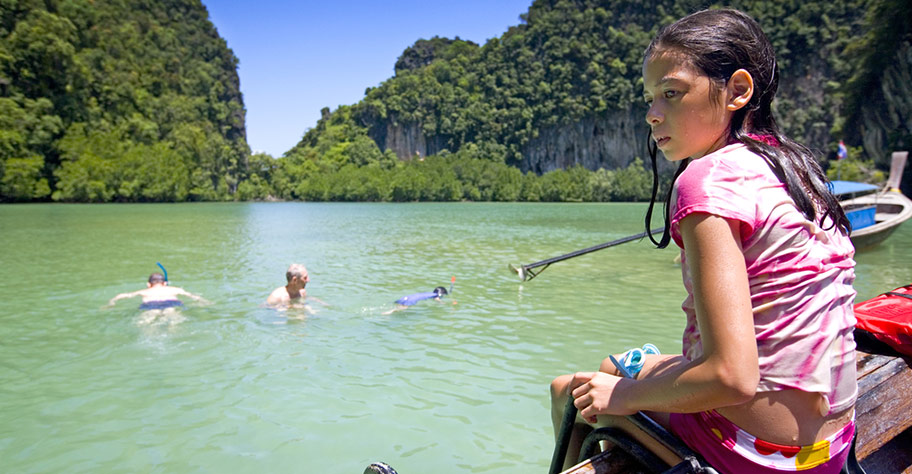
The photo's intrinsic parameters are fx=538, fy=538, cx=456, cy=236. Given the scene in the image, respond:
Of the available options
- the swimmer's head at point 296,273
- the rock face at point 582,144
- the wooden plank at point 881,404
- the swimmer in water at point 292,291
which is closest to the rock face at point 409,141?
the rock face at point 582,144

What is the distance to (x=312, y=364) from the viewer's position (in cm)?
581

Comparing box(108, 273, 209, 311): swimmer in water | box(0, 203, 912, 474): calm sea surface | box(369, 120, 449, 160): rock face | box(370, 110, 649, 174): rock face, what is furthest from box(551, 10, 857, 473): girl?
box(369, 120, 449, 160): rock face

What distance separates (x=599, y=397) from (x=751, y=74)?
0.87m

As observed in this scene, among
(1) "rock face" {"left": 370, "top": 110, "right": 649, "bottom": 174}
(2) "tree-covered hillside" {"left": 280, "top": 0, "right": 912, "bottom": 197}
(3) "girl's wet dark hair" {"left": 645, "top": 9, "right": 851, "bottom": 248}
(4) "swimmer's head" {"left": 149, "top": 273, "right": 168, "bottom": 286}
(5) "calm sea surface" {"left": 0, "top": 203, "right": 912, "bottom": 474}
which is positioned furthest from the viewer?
(1) "rock face" {"left": 370, "top": 110, "right": 649, "bottom": 174}

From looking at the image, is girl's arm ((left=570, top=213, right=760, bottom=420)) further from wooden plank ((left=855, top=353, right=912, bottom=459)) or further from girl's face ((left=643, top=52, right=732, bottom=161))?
wooden plank ((left=855, top=353, right=912, bottom=459))

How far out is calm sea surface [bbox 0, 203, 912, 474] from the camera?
156 inches

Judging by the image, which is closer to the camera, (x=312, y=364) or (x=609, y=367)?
(x=609, y=367)

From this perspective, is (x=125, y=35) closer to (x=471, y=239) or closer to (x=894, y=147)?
(x=471, y=239)

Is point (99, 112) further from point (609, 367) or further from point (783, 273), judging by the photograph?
point (783, 273)

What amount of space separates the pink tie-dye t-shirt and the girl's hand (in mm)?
324

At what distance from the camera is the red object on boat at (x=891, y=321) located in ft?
5.28

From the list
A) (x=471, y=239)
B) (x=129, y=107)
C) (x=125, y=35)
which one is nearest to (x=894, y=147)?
(x=471, y=239)

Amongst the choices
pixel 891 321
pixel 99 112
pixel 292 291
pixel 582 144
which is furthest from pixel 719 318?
pixel 582 144

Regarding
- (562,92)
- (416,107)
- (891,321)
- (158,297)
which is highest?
(562,92)
